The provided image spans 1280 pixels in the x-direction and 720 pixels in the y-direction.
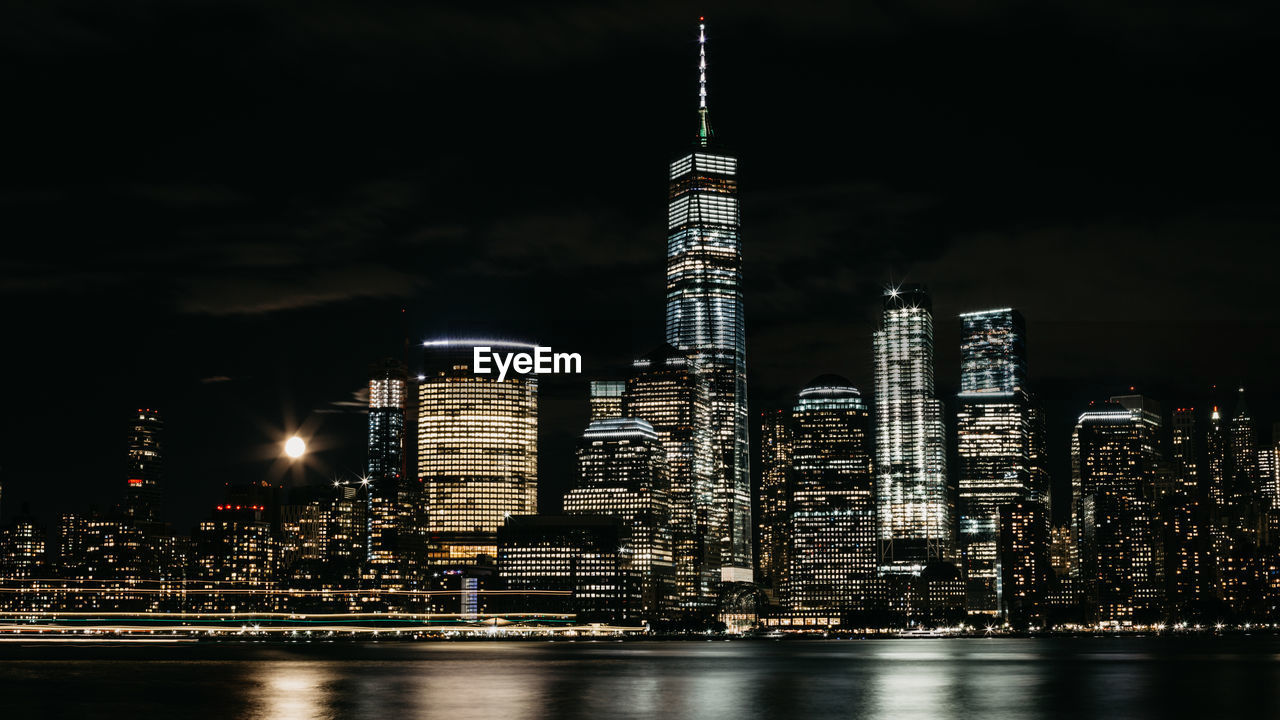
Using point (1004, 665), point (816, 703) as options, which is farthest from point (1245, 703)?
point (1004, 665)

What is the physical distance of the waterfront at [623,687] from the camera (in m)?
95.8

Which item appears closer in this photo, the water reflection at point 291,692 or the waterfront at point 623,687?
the water reflection at point 291,692

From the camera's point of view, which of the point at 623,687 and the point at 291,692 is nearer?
the point at 291,692

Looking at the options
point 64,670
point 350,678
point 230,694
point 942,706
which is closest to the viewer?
point 942,706

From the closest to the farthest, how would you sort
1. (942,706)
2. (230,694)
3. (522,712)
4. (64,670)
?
(522,712) < (942,706) < (230,694) < (64,670)

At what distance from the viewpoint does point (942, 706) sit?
10175cm

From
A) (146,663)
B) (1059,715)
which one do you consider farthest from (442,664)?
(1059,715)

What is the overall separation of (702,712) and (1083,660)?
356ft

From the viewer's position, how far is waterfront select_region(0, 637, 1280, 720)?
314 ft

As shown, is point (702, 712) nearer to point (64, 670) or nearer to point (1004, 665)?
point (64, 670)

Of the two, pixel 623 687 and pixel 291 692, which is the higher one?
pixel 291 692

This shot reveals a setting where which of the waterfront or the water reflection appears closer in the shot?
the water reflection

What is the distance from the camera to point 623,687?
121000 mm

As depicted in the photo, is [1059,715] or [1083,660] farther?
[1083,660]
